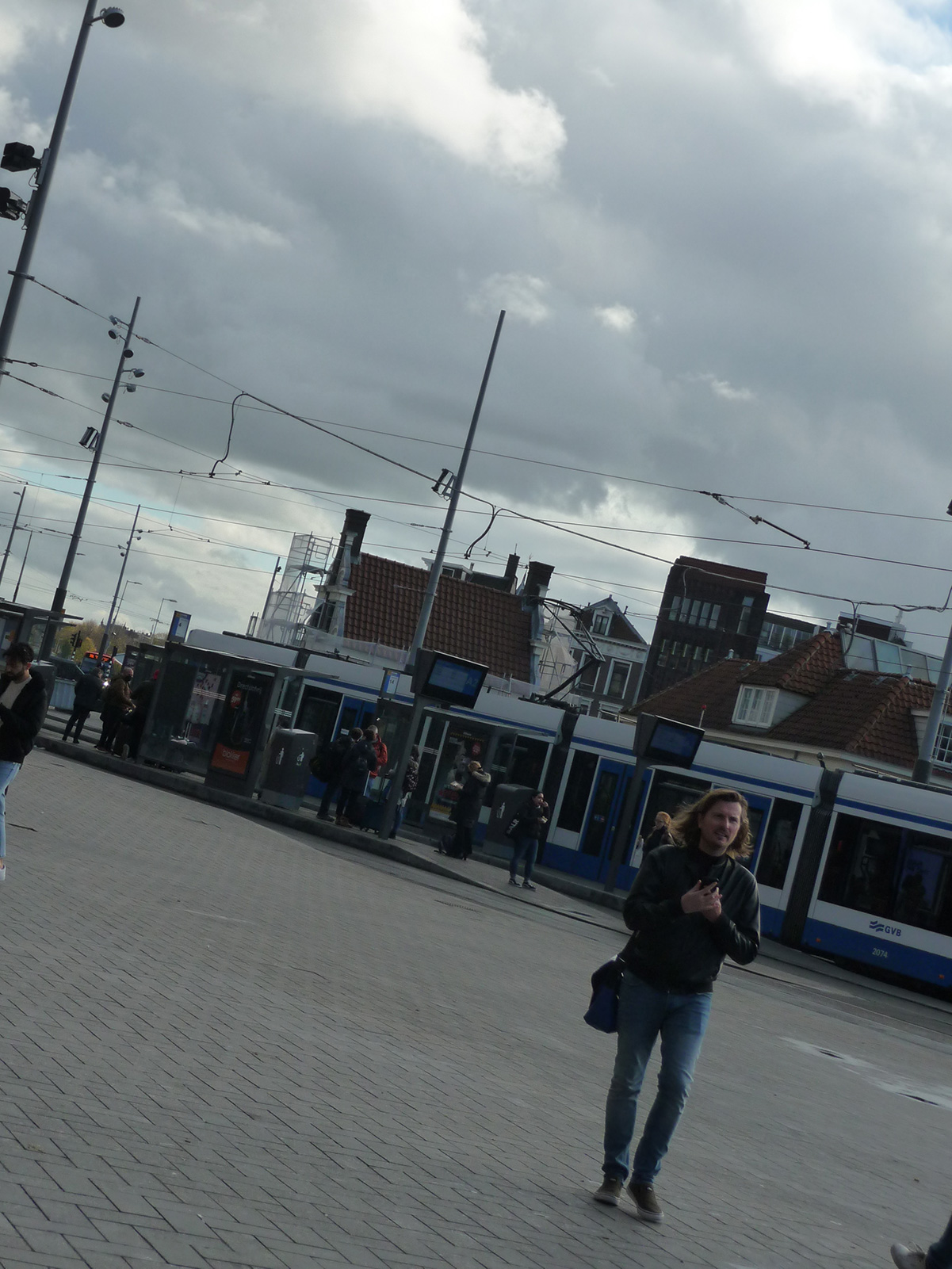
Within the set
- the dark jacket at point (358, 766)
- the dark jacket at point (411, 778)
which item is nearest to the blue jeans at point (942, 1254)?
the dark jacket at point (358, 766)

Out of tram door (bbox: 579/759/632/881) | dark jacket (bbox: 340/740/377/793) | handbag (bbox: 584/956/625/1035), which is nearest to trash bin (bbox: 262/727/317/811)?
dark jacket (bbox: 340/740/377/793)

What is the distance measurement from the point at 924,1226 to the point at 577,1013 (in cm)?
443

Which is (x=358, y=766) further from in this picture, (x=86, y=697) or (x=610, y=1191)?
(x=610, y=1191)

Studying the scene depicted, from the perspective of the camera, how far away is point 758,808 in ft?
88.2

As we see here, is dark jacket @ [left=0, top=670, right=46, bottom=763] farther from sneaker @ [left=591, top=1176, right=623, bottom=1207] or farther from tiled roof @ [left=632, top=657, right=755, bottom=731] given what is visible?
tiled roof @ [left=632, top=657, right=755, bottom=731]

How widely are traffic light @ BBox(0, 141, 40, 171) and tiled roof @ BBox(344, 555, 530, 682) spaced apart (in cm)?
4173

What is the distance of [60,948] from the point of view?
27.8 feet

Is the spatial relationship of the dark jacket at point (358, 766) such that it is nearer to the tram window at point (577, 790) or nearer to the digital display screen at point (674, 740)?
the digital display screen at point (674, 740)

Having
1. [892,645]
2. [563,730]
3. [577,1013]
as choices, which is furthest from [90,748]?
[892,645]

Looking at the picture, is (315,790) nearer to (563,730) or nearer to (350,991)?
(563,730)

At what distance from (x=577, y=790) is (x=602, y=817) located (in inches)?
33.7

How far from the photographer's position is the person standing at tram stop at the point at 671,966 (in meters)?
5.74

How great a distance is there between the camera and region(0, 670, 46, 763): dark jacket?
10820 millimetres

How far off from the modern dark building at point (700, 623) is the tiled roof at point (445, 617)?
112 feet
